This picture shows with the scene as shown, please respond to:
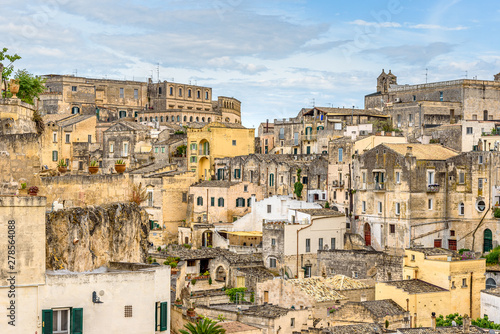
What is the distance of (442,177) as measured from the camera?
56.4 metres

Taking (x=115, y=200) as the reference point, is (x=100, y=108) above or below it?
above

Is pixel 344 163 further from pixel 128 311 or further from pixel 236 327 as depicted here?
pixel 128 311

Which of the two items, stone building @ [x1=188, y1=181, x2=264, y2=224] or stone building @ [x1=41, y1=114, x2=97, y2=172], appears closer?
stone building @ [x1=188, y1=181, x2=264, y2=224]

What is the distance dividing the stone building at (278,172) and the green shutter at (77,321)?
42.1 m

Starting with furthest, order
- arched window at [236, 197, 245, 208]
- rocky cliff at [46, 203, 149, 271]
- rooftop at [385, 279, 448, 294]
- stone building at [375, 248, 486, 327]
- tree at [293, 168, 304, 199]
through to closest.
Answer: arched window at [236, 197, 245, 208], tree at [293, 168, 304, 199], rooftop at [385, 279, 448, 294], stone building at [375, 248, 486, 327], rocky cliff at [46, 203, 149, 271]

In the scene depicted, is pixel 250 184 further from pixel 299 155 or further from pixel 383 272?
pixel 383 272

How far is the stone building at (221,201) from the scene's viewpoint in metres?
65.6

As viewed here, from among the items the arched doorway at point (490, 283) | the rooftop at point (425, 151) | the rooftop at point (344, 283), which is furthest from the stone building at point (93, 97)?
the arched doorway at point (490, 283)

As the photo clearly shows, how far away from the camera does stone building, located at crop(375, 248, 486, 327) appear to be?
148ft

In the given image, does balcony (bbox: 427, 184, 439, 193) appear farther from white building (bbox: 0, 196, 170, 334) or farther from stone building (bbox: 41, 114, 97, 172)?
white building (bbox: 0, 196, 170, 334)

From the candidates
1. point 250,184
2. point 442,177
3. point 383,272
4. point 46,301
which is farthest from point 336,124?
point 46,301

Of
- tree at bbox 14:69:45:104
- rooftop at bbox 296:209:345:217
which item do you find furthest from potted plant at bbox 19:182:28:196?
rooftop at bbox 296:209:345:217

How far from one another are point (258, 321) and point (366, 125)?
34.3 meters

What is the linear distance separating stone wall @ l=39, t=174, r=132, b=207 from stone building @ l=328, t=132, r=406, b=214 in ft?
101
